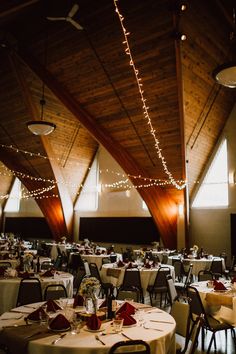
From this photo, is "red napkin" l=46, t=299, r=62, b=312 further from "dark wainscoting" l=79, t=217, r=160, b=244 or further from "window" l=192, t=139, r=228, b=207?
"dark wainscoting" l=79, t=217, r=160, b=244

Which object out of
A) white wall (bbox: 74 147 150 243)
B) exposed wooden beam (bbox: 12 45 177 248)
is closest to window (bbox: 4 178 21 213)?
white wall (bbox: 74 147 150 243)

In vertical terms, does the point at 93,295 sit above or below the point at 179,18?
below

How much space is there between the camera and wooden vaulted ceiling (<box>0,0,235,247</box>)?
821 centimetres

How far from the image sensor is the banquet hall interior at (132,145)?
571 centimetres

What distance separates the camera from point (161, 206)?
12367 mm

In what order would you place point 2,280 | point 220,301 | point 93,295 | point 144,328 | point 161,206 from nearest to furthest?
point 144,328, point 93,295, point 220,301, point 2,280, point 161,206

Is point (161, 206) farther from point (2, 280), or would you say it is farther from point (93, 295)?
point (93, 295)

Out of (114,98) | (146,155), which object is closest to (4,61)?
(114,98)

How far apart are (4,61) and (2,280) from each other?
915 cm

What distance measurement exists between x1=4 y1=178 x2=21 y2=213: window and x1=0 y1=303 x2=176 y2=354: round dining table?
19131 millimetres

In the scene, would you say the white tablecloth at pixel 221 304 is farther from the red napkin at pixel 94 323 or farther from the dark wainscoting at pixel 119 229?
the dark wainscoting at pixel 119 229

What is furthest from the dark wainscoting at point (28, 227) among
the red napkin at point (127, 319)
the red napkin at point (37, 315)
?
the red napkin at point (127, 319)

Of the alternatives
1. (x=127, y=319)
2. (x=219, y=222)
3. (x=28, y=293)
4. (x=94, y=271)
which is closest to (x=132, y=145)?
(x=219, y=222)

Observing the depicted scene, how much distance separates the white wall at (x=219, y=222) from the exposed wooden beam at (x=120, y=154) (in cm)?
96
